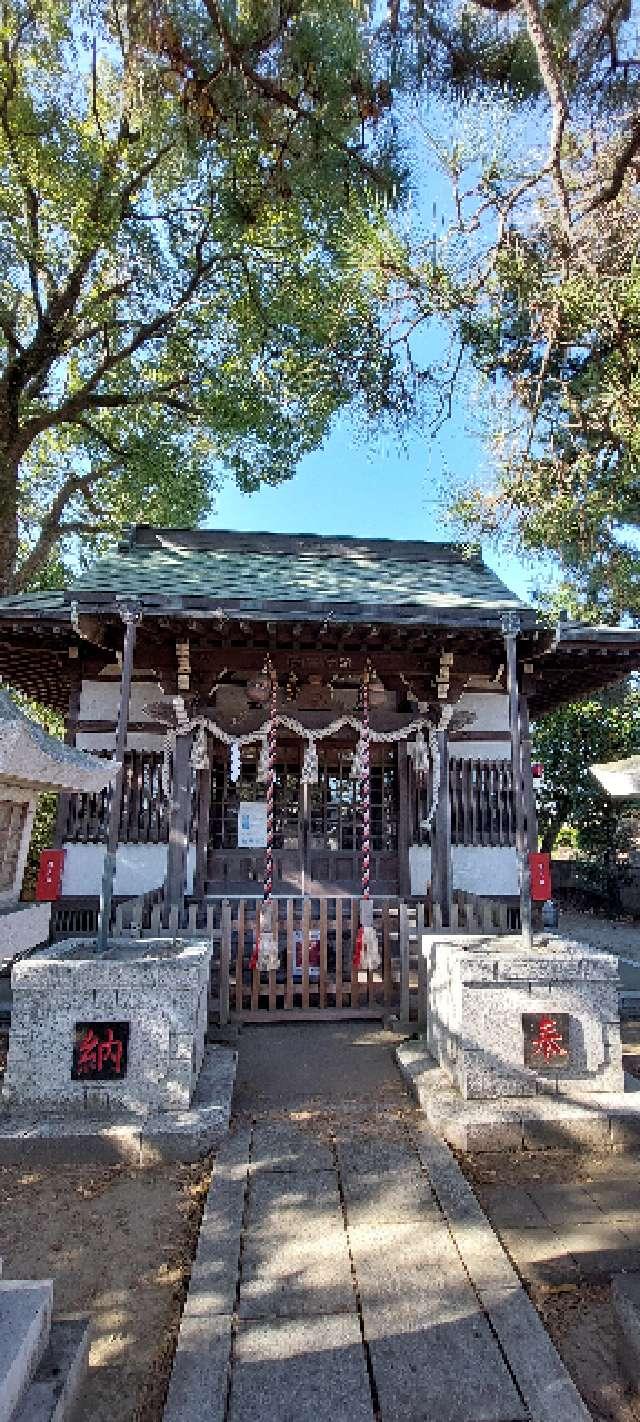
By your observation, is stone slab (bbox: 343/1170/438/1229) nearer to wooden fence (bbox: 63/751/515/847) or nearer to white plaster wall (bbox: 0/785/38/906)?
white plaster wall (bbox: 0/785/38/906)

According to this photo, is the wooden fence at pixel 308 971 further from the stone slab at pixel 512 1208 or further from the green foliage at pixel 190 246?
the green foliage at pixel 190 246

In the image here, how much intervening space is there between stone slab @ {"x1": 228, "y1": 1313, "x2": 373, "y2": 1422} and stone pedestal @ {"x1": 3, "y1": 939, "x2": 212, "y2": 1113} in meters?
2.06

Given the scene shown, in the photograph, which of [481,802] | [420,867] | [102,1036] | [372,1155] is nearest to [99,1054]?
[102,1036]

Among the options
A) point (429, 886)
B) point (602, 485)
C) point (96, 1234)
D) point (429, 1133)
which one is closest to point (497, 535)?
point (602, 485)

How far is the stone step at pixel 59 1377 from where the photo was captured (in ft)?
6.86

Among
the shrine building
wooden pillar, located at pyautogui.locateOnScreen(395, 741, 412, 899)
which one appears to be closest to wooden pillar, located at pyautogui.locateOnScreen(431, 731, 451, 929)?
the shrine building

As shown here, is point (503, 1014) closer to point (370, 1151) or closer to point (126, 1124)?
point (370, 1151)

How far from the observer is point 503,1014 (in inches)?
191

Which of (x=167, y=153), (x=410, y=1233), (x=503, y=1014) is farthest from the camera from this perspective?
(x=167, y=153)

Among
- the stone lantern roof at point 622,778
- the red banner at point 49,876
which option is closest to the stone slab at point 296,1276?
the stone lantern roof at point 622,778

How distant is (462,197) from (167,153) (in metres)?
8.60

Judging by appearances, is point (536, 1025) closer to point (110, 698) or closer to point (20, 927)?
point (20, 927)

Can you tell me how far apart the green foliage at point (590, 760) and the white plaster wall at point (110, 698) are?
12.2m

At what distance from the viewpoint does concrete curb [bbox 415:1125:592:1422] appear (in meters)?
2.38
